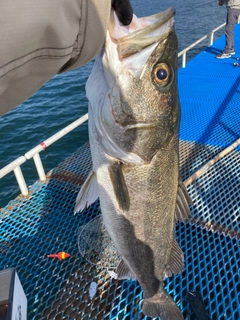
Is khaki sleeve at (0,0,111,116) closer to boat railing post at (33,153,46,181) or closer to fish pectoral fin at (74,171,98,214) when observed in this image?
fish pectoral fin at (74,171,98,214)

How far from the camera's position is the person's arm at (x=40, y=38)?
33.5 inches

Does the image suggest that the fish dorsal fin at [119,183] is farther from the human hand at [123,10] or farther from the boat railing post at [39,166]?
the boat railing post at [39,166]

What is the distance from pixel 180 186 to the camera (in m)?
2.14

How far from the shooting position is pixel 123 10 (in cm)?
131

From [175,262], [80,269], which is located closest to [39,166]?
[80,269]

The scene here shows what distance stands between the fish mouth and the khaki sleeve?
12.3 inches

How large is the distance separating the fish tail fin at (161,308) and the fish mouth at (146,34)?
189 cm

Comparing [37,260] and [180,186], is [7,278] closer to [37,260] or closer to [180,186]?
[37,260]

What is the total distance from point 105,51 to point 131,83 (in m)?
0.24

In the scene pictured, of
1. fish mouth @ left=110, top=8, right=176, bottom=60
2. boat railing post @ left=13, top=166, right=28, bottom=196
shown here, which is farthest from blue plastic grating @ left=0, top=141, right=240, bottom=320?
fish mouth @ left=110, top=8, right=176, bottom=60

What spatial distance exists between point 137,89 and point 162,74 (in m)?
0.17

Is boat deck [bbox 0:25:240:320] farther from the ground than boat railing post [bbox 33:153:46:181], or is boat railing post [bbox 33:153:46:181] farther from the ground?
boat railing post [bbox 33:153:46:181]

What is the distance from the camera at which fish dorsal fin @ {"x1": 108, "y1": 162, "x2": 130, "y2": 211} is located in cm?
191

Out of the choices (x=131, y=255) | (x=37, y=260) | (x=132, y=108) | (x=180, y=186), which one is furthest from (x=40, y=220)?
(x=132, y=108)
